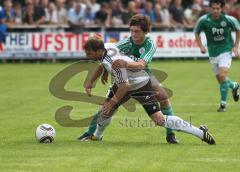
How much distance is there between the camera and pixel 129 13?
3231 centimetres

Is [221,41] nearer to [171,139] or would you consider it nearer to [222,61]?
[222,61]

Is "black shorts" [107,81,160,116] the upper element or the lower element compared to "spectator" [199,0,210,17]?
upper

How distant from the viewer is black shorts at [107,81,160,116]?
11562 mm

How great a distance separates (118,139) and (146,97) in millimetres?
1128

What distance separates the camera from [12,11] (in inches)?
1256

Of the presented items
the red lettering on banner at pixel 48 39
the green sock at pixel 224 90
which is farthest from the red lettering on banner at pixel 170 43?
the green sock at pixel 224 90

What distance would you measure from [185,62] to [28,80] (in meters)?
9.83

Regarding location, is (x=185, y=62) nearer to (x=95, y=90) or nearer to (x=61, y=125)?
(x=95, y=90)

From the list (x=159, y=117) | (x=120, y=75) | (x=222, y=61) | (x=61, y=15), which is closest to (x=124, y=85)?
(x=120, y=75)

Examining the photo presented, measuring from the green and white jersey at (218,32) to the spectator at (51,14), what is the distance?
48.6 feet

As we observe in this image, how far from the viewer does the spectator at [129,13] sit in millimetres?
31859

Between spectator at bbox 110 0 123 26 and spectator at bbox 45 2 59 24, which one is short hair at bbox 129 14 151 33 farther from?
spectator at bbox 110 0 123 26

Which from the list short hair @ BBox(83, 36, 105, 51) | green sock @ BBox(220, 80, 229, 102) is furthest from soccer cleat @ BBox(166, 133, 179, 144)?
green sock @ BBox(220, 80, 229, 102)

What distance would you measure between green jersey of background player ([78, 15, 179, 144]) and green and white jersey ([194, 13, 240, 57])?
18.5ft
